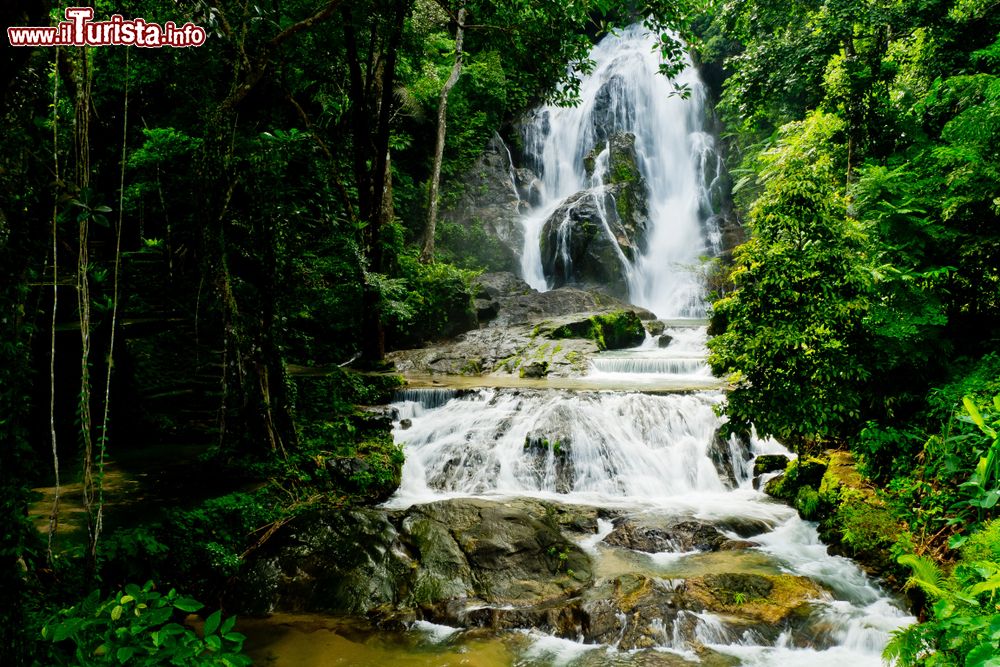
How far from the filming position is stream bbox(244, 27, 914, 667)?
4.47m

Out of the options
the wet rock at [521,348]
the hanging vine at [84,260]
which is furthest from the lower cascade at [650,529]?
the hanging vine at [84,260]

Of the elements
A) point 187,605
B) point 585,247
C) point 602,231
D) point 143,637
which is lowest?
point 143,637

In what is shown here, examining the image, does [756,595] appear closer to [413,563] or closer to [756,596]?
[756,596]

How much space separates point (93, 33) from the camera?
3.52 m

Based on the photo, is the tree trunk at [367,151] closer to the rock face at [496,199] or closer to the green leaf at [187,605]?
the green leaf at [187,605]

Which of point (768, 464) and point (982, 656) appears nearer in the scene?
point (982, 656)

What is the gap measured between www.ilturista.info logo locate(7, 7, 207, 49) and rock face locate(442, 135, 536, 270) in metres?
17.5

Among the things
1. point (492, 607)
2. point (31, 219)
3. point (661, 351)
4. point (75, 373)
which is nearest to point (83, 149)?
point (31, 219)

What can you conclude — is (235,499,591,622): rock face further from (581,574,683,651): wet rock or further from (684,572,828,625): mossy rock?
(684,572,828,625): mossy rock

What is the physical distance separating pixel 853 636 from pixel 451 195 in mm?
20528

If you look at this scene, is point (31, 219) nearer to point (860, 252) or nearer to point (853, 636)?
point (853, 636)

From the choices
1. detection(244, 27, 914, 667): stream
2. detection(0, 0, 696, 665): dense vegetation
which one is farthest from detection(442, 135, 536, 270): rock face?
detection(0, 0, 696, 665): dense vegetation

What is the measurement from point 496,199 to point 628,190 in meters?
5.95

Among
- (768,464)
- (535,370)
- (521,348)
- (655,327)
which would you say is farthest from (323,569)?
(655,327)
